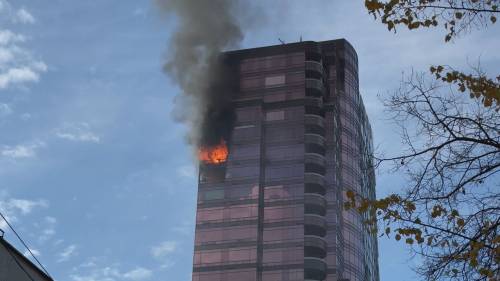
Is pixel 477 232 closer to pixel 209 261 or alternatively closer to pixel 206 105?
pixel 209 261

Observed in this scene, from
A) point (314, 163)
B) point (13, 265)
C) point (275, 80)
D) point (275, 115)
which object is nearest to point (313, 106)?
point (275, 115)

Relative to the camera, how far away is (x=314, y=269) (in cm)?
10675

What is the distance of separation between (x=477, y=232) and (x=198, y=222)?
103m

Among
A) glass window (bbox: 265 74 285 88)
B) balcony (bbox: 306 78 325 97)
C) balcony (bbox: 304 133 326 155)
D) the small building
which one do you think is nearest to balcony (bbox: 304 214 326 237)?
balcony (bbox: 304 133 326 155)

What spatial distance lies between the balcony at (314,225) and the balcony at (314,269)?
393 centimetres

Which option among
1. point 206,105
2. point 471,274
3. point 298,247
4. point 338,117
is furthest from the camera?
point 206,105

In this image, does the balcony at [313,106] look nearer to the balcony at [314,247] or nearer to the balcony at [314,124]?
the balcony at [314,124]

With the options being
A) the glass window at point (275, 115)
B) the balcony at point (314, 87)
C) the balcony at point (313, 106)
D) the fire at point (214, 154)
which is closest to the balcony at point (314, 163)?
the balcony at point (313, 106)

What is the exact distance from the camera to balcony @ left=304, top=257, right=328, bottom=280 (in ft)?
349

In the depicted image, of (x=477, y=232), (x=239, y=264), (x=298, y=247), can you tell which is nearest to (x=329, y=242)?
(x=298, y=247)

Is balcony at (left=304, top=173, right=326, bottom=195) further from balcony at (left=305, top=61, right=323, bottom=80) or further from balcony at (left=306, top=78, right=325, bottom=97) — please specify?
balcony at (left=305, top=61, right=323, bottom=80)

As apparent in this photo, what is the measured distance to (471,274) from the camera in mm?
12211

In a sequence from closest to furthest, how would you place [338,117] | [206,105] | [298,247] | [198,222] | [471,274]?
[471,274]
[298,247]
[198,222]
[338,117]
[206,105]

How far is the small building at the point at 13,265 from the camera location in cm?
2573
